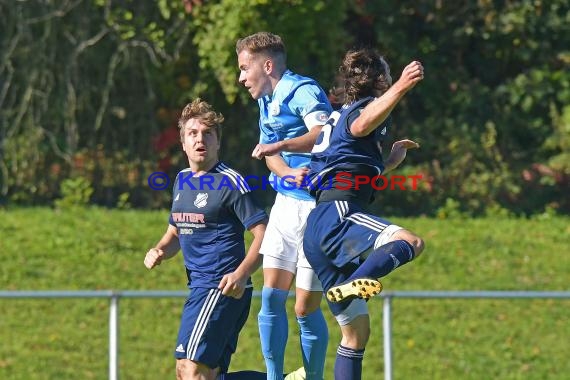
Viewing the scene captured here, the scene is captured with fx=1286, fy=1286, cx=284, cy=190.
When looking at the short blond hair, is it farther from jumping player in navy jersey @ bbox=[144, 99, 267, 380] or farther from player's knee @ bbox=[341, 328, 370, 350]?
player's knee @ bbox=[341, 328, 370, 350]

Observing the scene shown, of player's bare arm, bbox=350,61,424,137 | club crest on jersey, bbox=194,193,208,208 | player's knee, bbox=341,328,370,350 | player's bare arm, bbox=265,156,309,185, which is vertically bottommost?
player's knee, bbox=341,328,370,350

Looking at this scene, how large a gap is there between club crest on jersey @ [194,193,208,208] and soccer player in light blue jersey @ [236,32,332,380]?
0.39 meters

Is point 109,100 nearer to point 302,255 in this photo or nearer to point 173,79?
point 173,79

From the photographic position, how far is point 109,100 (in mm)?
17062

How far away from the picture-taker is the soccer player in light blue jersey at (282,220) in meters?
7.07

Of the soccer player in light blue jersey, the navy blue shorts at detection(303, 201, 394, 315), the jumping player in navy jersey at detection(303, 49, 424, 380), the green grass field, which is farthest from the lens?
the green grass field

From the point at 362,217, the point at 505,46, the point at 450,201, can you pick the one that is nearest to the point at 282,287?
the point at 362,217

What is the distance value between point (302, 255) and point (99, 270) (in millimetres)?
6158

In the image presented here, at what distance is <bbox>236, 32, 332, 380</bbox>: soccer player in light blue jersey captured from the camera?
279 inches

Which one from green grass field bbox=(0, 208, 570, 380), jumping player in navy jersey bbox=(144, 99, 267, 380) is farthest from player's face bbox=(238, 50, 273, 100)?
green grass field bbox=(0, 208, 570, 380)

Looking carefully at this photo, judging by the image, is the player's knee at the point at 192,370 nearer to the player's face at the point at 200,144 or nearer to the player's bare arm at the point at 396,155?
the player's face at the point at 200,144

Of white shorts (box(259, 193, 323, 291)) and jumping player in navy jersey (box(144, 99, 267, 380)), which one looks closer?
jumping player in navy jersey (box(144, 99, 267, 380))

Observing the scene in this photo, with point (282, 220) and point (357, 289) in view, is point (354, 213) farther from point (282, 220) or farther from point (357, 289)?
point (282, 220)

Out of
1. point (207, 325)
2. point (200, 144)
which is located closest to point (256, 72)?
point (200, 144)
